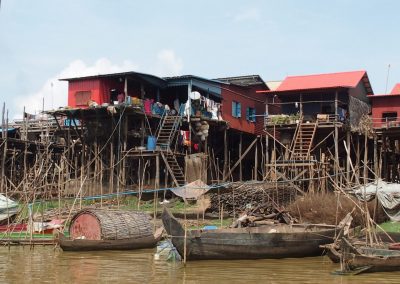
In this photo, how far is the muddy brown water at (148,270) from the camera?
12.5 meters

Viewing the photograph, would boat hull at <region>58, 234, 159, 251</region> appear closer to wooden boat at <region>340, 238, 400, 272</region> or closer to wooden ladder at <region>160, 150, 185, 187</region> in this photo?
wooden boat at <region>340, 238, 400, 272</region>

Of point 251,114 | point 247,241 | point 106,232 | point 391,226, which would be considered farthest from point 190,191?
point 251,114

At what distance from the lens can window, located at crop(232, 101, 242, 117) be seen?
32812 millimetres

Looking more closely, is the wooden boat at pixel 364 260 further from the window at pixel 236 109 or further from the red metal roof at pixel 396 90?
the window at pixel 236 109

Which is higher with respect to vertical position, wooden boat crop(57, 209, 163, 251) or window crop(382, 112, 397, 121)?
window crop(382, 112, 397, 121)

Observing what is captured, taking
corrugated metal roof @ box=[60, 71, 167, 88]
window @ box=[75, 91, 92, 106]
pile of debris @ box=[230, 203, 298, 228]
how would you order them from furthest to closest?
window @ box=[75, 91, 92, 106] → corrugated metal roof @ box=[60, 71, 167, 88] → pile of debris @ box=[230, 203, 298, 228]

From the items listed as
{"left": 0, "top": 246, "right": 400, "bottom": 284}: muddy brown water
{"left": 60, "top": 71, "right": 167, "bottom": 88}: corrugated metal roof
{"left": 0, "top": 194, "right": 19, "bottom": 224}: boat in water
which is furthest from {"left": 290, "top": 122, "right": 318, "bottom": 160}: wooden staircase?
{"left": 0, "top": 194, "right": 19, "bottom": 224}: boat in water

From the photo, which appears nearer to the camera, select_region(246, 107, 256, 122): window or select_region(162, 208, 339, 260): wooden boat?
select_region(162, 208, 339, 260): wooden boat

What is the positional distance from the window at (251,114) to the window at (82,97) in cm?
977

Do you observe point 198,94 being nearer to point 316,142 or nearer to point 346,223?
point 316,142

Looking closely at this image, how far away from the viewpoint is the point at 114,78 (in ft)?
95.5

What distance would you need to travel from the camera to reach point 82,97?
29281mm

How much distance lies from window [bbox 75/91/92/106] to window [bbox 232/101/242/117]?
8273 millimetres

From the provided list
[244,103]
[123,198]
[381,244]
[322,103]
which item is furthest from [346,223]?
[244,103]
